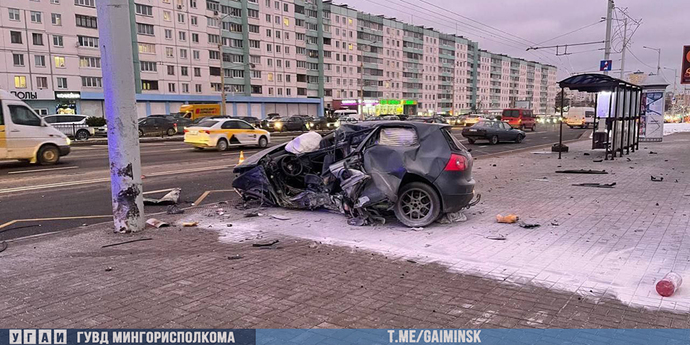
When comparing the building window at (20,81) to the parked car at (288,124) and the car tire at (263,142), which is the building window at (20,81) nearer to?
the parked car at (288,124)

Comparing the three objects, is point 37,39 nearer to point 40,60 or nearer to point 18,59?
point 40,60

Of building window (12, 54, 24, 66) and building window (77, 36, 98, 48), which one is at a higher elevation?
building window (77, 36, 98, 48)

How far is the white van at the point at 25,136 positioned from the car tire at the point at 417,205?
1393 centimetres

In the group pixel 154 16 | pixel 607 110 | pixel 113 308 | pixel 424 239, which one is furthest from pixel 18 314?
pixel 154 16

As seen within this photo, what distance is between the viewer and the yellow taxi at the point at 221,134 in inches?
854

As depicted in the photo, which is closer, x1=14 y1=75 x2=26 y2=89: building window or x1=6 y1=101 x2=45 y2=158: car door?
x1=6 y1=101 x2=45 y2=158: car door

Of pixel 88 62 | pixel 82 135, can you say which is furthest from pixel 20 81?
pixel 82 135

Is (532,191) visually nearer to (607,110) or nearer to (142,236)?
(142,236)

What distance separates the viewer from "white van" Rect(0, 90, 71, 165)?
14.8 metres

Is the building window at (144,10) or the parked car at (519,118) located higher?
the building window at (144,10)

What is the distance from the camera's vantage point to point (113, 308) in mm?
4129

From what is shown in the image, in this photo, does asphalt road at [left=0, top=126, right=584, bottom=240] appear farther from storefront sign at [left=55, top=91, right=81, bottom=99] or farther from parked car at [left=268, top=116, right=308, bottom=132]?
storefront sign at [left=55, top=91, right=81, bottom=99]

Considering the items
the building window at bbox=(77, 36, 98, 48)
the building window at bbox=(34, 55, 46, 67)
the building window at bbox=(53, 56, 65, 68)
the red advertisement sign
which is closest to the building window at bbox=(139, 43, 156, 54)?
the building window at bbox=(77, 36, 98, 48)

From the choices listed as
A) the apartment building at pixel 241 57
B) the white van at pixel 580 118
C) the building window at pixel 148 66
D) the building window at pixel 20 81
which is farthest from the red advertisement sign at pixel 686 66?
the building window at pixel 20 81
